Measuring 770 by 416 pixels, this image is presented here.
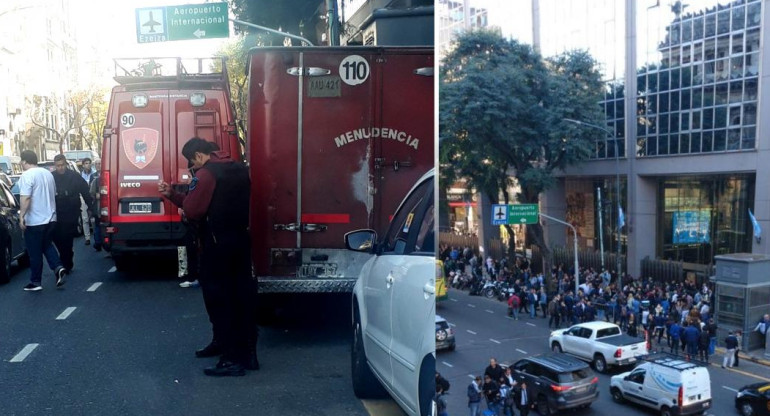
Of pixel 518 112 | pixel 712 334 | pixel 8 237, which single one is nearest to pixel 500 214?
pixel 518 112

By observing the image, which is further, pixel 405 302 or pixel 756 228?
pixel 405 302

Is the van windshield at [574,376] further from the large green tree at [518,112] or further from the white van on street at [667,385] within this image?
the large green tree at [518,112]

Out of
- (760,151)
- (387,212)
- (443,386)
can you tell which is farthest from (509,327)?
(387,212)

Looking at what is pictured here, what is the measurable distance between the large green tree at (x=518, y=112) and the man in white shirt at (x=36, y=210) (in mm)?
7066

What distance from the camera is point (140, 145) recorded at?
341 inches

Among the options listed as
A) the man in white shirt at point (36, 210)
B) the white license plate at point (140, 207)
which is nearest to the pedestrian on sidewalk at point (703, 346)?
the man in white shirt at point (36, 210)

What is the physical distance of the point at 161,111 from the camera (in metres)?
8.66

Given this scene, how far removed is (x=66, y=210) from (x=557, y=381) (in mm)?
8754

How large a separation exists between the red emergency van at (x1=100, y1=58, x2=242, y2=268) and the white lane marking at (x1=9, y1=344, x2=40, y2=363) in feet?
10.1

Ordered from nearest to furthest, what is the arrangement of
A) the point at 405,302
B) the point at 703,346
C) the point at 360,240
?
1. the point at 703,346
2. the point at 405,302
3. the point at 360,240

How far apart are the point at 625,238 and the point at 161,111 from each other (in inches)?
320

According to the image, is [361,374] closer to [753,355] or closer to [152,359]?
[152,359]

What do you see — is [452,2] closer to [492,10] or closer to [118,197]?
[492,10]

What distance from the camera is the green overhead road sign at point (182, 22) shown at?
1238 centimetres
